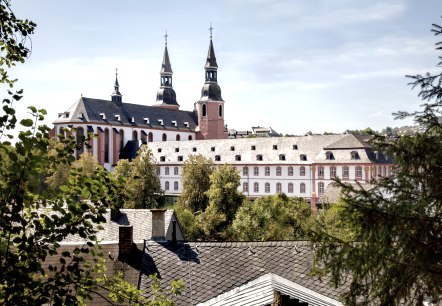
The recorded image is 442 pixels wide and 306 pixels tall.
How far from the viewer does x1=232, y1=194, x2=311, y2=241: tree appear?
38.5 m

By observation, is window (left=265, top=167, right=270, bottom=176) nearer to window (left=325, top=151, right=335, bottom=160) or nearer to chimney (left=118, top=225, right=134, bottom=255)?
window (left=325, top=151, right=335, bottom=160)

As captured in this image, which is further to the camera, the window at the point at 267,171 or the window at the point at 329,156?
the window at the point at 267,171

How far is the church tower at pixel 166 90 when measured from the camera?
10725 cm

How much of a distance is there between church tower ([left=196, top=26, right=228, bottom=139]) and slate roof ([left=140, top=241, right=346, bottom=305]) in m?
79.9

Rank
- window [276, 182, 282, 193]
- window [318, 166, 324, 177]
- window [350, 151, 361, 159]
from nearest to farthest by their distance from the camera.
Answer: window [350, 151, 361, 159]
window [318, 166, 324, 177]
window [276, 182, 282, 193]

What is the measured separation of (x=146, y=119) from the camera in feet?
315

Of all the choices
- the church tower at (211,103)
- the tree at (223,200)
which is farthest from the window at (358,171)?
the church tower at (211,103)

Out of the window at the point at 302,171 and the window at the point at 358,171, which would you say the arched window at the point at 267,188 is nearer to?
the window at the point at 302,171

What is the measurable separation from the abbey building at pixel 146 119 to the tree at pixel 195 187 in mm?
28549

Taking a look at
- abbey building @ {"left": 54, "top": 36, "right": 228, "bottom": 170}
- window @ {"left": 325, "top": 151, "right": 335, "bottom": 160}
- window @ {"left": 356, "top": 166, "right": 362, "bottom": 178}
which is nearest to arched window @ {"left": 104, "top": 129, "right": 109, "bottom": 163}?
abbey building @ {"left": 54, "top": 36, "right": 228, "bottom": 170}

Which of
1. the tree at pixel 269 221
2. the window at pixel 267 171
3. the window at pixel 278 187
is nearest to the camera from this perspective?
the tree at pixel 269 221

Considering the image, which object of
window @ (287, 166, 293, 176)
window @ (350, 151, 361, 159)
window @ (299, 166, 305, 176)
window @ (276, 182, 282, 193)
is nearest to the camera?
window @ (350, 151, 361, 159)

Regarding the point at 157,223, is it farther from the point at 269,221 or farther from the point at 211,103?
the point at 211,103

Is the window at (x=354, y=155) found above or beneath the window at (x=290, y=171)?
above
